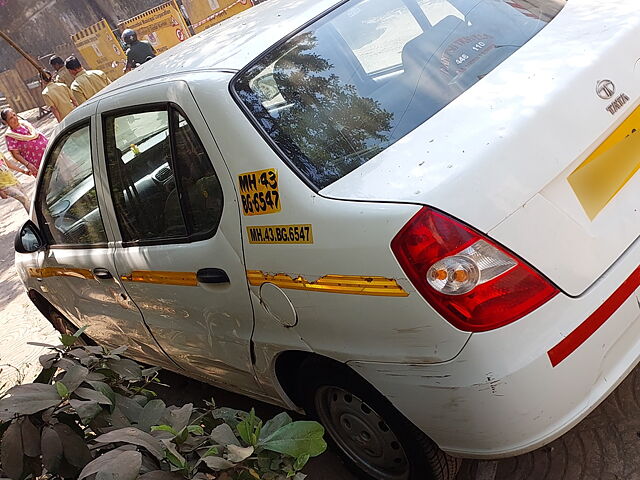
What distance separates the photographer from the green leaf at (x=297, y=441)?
125 cm

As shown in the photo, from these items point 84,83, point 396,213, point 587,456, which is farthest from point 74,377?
point 84,83

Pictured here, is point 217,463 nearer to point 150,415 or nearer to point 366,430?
point 150,415

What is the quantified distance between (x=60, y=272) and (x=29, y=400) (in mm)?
2358

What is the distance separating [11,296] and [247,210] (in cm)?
576

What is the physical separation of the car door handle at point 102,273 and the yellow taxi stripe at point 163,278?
14 centimetres

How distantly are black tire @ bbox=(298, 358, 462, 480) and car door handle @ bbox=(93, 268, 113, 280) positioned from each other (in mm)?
1243

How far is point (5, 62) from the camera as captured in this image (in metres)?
25.1

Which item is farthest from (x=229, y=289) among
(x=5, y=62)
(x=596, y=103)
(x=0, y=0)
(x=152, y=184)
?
(x=5, y=62)

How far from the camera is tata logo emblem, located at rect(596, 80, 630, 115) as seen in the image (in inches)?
73.2

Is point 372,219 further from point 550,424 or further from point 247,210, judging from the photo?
point 550,424

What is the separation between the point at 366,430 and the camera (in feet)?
7.51

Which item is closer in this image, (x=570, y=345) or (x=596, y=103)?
(x=570, y=345)

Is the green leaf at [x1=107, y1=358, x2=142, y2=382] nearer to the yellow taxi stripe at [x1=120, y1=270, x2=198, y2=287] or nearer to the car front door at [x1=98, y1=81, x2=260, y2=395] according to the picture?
the car front door at [x1=98, y1=81, x2=260, y2=395]

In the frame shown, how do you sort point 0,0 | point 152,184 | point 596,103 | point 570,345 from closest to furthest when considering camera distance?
point 570,345
point 596,103
point 152,184
point 0,0
